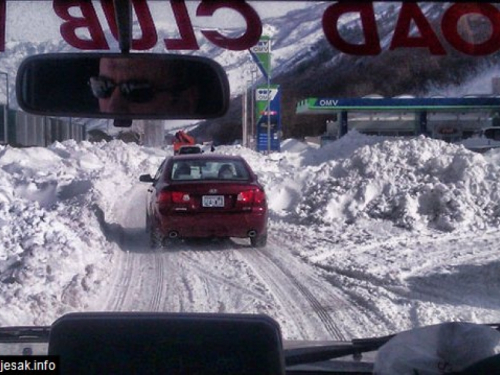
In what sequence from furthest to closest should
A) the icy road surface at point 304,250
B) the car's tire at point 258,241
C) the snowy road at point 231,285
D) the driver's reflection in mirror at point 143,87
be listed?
the car's tire at point 258,241
the icy road surface at point 304,250
the snowy road at point 231,285
the driver's reflection in mirror at point 143,87

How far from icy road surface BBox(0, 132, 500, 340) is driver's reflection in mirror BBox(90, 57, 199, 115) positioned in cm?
250

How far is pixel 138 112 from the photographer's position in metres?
4.50

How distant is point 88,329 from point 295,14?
2543mm

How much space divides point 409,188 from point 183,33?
31.1 feet

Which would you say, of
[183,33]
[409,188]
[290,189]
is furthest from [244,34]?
[290,189]

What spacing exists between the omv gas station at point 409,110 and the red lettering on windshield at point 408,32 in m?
1.91

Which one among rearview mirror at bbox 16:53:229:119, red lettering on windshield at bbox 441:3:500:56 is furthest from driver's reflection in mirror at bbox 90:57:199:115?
red lettering on windshield at bbox 441:3:500:56

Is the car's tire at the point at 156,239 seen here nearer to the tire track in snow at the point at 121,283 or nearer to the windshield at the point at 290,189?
the windshield at the point at 290,189

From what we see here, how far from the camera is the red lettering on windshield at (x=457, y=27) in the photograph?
4.93m

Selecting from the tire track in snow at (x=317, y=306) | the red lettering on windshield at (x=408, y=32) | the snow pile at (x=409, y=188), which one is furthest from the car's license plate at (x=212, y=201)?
the red lettering on windshield at (x=408, y=32)

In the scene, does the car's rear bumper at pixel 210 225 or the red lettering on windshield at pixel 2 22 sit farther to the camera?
the car's rear bumper at pixel 210 225

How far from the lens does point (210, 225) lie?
1088 centimetres

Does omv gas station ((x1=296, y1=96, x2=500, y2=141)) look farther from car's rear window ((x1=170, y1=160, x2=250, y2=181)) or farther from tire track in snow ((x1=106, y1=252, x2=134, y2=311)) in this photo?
tire track in snow ((x1=106, y1=252, x2=134, y2=311))

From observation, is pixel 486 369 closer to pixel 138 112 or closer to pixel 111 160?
pixel 138 112
